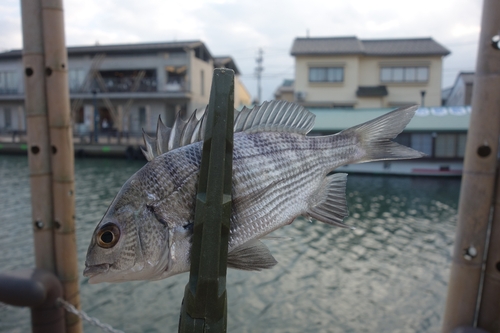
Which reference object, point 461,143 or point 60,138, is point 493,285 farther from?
point 461,143

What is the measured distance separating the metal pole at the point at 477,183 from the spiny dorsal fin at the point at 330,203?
223cm

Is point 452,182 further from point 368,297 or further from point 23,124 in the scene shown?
point 23,124

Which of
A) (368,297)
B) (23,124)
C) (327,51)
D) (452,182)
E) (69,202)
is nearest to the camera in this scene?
(69,202)

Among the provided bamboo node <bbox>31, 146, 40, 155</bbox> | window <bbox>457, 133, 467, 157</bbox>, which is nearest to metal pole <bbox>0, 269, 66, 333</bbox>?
bamboo node <bbox>31, 146, 40, 155</bbox>

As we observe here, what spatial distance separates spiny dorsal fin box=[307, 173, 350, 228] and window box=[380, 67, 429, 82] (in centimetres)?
2165

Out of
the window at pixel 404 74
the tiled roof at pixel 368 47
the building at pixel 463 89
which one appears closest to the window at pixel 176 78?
the tiled roof at pixel 368 47

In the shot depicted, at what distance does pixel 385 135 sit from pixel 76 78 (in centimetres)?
2637

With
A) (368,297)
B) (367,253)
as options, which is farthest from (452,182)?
(368,297)

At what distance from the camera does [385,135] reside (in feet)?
3.70

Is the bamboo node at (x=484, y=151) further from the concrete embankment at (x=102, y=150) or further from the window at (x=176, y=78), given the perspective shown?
the window at (x=176, y=78)

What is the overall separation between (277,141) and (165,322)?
4.68 metres

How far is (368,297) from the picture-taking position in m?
5.84

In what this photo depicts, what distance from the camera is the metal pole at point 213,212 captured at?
93cm

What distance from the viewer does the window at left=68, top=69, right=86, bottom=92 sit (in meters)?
24.0
